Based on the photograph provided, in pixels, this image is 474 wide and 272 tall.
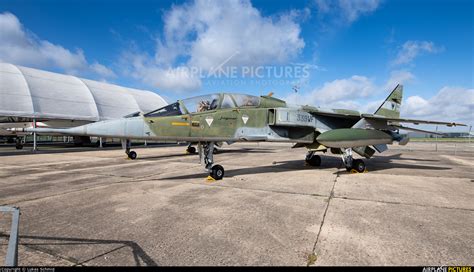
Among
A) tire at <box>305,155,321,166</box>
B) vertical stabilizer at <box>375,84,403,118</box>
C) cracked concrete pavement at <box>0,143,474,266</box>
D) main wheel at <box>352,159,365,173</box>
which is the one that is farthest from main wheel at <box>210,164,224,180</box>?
vertical stabilizer at <box>375,84,403,118</box>

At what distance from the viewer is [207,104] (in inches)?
295

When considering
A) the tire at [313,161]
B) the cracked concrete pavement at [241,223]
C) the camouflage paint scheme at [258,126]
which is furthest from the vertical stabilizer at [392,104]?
the cracked concrete pavement at [241,223]

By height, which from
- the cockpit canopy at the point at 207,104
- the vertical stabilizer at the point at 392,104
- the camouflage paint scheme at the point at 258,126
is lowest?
the camouflage paint scheme at the point at 258,126

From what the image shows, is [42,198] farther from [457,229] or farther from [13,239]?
[457,229]

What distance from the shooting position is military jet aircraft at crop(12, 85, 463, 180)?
643 centimetres

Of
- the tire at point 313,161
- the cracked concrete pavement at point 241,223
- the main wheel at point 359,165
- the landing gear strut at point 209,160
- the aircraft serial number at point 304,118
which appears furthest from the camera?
the tire at point 313,161

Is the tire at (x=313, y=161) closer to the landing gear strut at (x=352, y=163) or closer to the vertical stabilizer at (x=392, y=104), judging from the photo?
the landing gear strut at (x=352, y=163)

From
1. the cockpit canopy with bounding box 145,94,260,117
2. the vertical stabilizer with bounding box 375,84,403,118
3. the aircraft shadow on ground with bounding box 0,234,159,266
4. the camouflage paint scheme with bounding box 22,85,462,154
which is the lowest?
the aircraft shadow on ground with bounding box 0,234,159,266

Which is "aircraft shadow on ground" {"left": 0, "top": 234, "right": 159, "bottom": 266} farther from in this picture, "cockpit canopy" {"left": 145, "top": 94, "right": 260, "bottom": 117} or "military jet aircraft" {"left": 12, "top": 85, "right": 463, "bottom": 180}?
"cockpit canopy" {"left": 145, "top": 94, "right": 260, "bottom": 117}

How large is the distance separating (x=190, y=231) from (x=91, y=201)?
296 centimetres

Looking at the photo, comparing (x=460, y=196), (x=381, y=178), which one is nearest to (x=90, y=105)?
(x=381, y=178)

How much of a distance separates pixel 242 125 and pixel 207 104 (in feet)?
4.16

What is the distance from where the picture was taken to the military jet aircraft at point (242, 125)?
6.43 meters

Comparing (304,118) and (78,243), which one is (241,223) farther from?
(304,118)
